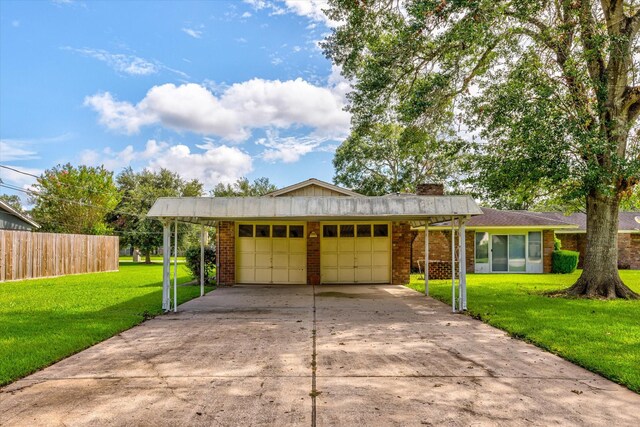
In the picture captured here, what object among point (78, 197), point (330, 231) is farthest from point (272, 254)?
point (78, 197)

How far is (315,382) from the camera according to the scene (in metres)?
4.34

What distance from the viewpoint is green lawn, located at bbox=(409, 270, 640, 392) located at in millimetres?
5164

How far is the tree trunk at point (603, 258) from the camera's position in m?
11.4

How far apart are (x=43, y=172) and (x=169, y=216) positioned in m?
27.8

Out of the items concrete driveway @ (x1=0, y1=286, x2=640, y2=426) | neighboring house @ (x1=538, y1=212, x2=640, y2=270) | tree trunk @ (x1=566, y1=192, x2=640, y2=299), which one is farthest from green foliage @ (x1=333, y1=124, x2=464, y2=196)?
concrete driveway @ (x1=0, y1=286, x2=640, y2=426)

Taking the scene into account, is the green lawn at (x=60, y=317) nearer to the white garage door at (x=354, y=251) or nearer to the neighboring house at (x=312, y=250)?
the neighboring house at (x=312, y=250)

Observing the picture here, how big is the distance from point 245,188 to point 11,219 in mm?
24586

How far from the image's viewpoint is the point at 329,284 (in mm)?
14516

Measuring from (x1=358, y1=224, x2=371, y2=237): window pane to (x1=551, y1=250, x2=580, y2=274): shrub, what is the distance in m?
11.0

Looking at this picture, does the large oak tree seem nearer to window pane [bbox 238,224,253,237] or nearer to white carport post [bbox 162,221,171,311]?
window pane [bbox 238,224,253,237]

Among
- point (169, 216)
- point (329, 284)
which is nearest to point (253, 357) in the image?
point (169, 216)

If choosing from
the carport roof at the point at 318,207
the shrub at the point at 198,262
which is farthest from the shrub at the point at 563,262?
the shrub at the point at 198,262

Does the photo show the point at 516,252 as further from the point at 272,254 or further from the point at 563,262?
the point at 272,254

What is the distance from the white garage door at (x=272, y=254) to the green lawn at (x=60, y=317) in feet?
6.15
